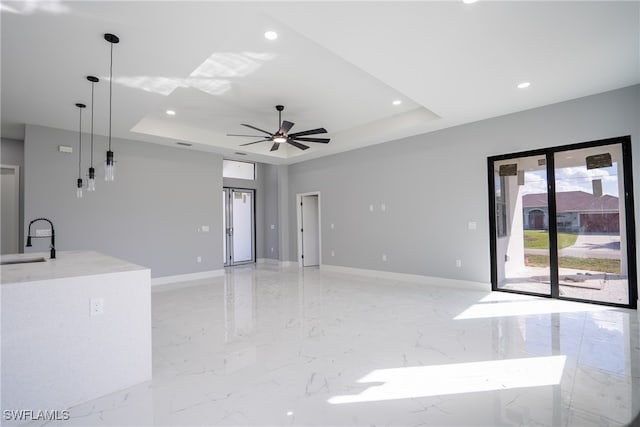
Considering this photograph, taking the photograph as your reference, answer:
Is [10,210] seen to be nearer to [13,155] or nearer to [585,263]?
[13,155]

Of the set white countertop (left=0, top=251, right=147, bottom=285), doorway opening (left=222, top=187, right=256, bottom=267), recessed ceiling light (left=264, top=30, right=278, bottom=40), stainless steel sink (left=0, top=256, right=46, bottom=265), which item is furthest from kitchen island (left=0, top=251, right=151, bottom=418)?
doorway opening (left=222, top=187, right=256, bottom=267)

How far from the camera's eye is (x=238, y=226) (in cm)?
896

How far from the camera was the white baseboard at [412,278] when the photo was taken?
519cm

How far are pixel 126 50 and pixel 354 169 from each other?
4.87 metres

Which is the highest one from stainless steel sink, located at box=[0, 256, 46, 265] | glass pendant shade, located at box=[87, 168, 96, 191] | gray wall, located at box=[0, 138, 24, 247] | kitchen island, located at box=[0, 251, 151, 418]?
gray wall, located at box=[0, 138, 24, 247]

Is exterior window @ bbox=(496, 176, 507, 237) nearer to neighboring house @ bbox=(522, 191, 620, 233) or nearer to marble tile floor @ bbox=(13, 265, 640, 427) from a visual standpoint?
neighboring house @ bbox=(522, 191, 620, 233)

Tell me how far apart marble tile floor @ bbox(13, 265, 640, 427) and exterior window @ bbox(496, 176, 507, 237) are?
1144 mm

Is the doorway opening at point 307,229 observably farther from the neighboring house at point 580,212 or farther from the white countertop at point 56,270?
the white countertop at point 56,270

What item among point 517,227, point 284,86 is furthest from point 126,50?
point 517,227

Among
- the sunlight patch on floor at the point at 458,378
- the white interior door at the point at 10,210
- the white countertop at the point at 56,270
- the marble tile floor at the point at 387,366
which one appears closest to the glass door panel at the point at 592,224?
the marble tile floor at the point at 387,366

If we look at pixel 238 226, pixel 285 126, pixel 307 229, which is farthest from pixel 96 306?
pixel 238 226

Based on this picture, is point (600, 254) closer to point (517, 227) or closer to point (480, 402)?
point (517, 227)

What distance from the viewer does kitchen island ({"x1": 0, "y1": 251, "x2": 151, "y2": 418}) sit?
1879 mm

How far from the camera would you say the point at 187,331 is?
3438mm
